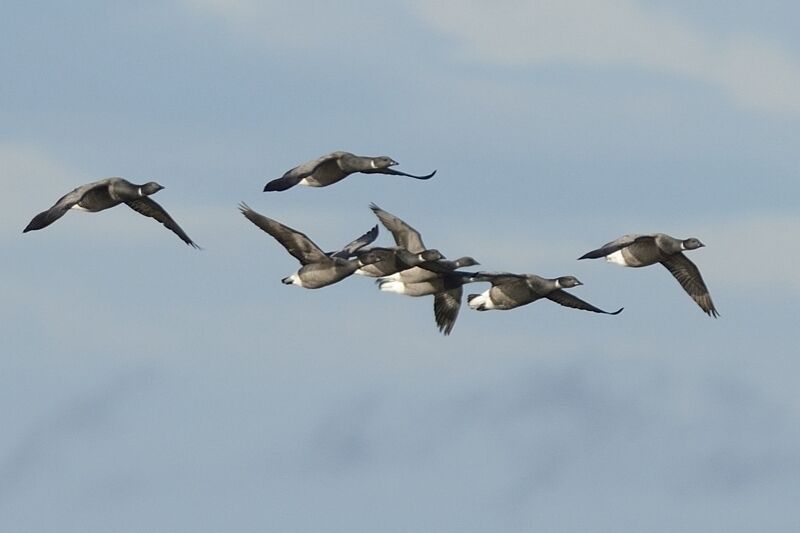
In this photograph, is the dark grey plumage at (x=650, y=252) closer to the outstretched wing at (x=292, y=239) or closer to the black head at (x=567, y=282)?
the black head at (x=567, y=282)

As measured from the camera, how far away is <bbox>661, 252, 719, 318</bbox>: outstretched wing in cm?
6106

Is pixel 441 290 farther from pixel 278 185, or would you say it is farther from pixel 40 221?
pixel 40 221

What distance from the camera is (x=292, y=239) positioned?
55.5 meters

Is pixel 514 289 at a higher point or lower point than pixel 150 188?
lower

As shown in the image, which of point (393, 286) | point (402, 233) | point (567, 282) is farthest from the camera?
point (402, 233)

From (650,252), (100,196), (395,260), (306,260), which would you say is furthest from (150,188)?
(650,252)

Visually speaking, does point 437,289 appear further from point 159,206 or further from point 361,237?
point 159,206

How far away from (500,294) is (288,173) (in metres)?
7.36

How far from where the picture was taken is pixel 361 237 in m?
65.3

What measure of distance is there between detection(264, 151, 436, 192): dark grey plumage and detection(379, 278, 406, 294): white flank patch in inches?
140

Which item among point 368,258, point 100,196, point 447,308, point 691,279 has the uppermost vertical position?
point 100,196

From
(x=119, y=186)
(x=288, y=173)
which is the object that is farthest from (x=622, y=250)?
(x=119, y=186)

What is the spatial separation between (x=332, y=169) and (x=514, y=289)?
21.1ft

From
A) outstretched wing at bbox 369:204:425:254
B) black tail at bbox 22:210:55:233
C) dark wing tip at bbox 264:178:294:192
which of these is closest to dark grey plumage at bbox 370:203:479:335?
outstretched wing at bbox 369:204:425:254
